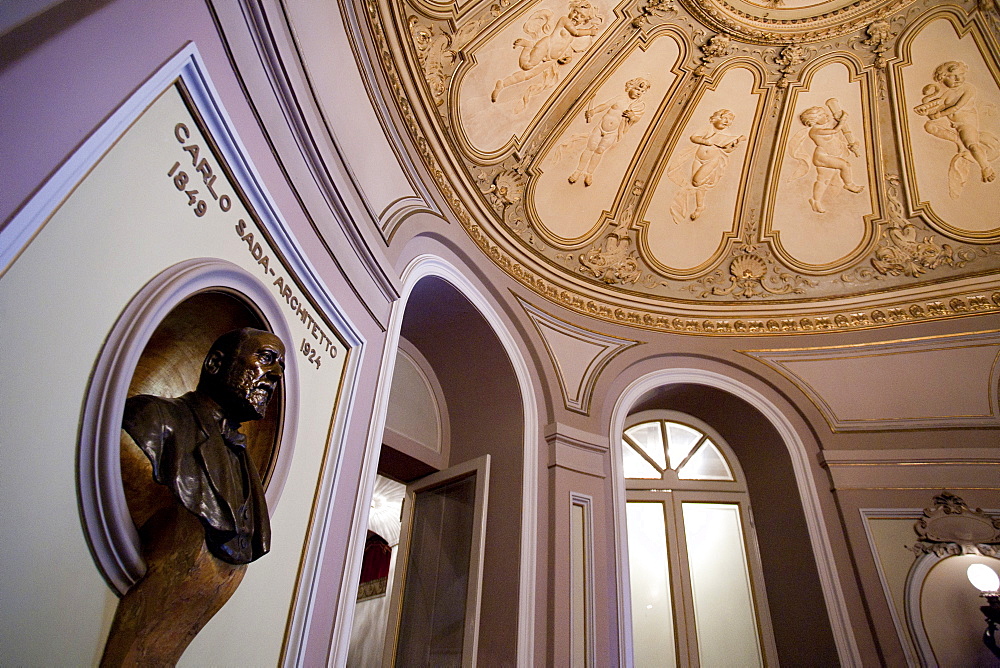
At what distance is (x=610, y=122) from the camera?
587cm

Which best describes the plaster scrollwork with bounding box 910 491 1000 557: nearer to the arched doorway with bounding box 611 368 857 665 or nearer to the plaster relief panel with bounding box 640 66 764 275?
the arched doorway with bounding box 611 368 857 665

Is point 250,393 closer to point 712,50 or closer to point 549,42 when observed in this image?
point 549,42

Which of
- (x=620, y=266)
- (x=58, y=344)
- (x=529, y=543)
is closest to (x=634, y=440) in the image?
(x=620, y=266)

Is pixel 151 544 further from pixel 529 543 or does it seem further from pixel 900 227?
pixel 900 227

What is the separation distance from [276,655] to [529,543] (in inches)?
90.0

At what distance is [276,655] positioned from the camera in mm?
2117


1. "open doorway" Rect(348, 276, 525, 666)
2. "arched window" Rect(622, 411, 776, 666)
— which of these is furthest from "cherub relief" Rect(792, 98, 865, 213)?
"open doorway" Rect(348, 276, 525, 666)

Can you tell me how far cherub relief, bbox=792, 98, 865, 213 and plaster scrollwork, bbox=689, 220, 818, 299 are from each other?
730mm

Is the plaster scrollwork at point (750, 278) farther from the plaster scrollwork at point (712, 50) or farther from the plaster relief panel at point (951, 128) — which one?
the plaster scrollwork at point (712, 50)

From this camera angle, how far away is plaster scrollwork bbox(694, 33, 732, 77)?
5.64 metres

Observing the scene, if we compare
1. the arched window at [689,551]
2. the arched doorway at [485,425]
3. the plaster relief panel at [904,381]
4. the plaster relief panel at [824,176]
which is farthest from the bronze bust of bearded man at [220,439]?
the plaster relief panel at [824,176]

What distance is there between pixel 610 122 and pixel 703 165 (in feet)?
3.88

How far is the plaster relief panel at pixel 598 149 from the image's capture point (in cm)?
570

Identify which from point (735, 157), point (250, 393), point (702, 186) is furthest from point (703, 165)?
point (250, 393)
